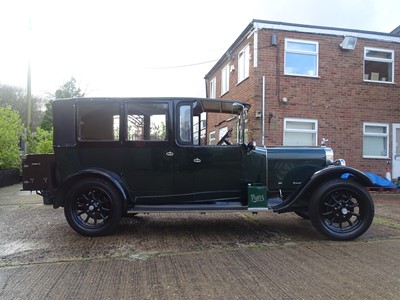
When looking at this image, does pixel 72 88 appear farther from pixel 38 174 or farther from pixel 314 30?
pixel 38 174

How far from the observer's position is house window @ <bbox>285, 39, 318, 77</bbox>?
482 inches

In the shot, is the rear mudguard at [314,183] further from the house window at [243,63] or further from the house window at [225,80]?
the house window at [225,80]

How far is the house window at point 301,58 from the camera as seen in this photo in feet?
40.2

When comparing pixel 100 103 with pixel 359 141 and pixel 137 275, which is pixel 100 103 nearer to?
pixel 137 275

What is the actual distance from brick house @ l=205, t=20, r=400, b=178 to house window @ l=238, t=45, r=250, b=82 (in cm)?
4

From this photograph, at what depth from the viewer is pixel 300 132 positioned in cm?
1238

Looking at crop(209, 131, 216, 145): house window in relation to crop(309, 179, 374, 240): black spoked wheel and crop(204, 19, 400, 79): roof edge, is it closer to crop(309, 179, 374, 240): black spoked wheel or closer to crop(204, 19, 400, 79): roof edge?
crop(309, 179, 374, 240): black spoked wheel

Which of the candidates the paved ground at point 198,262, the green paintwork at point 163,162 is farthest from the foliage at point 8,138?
the green paintwork at point 163,162

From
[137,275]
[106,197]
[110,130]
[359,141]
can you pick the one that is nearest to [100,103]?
[110,130]

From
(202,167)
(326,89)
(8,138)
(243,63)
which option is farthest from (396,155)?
(8,138)

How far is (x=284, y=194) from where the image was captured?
6.04 meters

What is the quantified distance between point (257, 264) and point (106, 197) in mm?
2502

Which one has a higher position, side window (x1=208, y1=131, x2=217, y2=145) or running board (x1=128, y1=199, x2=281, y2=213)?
side window (x1=208, y1=131, x2=217, y2=145)

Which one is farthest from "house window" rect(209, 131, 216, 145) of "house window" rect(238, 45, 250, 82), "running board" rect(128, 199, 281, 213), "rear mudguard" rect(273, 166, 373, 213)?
"house window" rect(238, 45, 250, 82)
